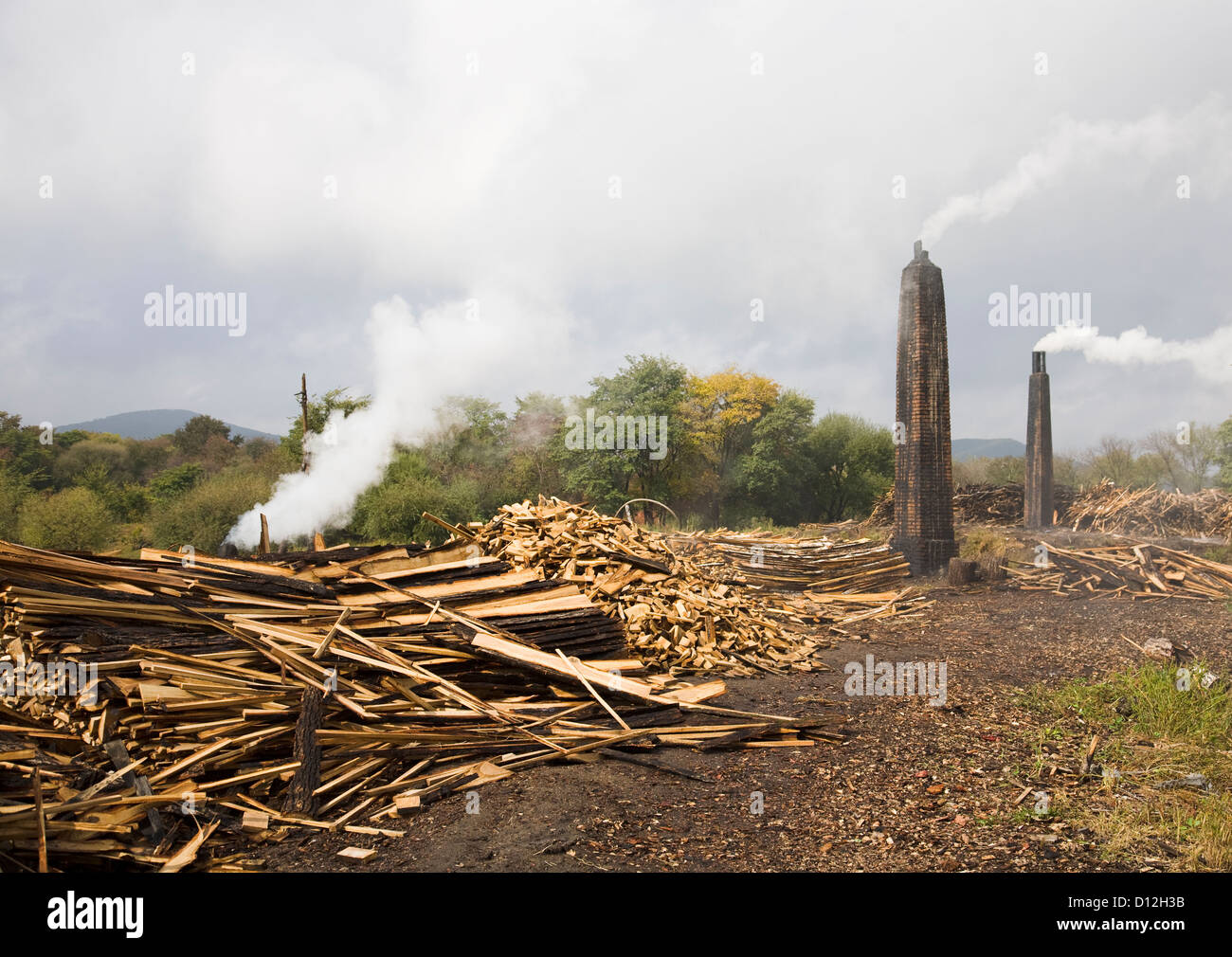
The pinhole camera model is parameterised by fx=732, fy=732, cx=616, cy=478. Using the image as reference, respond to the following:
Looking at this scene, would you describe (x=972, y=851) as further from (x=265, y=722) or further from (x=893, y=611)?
(x=893, y=611)

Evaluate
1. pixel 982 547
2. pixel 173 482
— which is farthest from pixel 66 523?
pixel 982 547

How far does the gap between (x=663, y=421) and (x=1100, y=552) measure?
56.7 ft

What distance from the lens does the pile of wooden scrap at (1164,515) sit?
2455cm

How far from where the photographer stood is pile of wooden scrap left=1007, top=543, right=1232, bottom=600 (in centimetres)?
1470

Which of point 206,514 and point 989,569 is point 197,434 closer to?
point 206,514

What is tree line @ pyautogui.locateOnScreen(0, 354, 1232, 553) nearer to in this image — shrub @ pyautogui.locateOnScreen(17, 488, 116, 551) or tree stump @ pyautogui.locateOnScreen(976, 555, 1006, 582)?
shrub @ pyautogui.locateOnScreen(17, 488, 116, 551)

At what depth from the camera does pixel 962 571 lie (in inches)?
629

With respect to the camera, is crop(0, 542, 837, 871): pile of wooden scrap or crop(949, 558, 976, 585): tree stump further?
crop(949, 558, 976, 585): tree stump

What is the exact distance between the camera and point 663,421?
31.1 metres

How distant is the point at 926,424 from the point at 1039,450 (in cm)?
1377

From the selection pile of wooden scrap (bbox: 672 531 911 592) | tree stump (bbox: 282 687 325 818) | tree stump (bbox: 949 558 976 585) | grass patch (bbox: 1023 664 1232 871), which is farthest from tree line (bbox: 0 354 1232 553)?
tree stump (bbox: 282 687 325 818)

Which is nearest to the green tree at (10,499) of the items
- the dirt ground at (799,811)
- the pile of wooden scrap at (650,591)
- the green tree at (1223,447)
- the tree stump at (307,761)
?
the pile of wooden scrap at (650,591)

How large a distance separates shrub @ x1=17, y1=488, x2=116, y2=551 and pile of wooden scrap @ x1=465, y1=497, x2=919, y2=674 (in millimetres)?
19800
